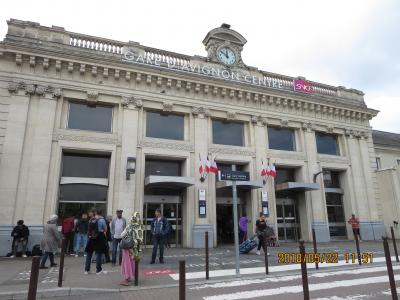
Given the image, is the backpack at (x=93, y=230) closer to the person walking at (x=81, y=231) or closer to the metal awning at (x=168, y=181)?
the person walking at (x=81, y=231)

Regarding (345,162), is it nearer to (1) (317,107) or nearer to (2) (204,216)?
(1) (317,107)

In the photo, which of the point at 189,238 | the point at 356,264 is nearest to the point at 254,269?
the point at 356,264

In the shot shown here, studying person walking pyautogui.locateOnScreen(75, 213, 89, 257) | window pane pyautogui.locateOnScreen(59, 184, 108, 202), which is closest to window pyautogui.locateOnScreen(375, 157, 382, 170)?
window pane pyautogui.locateOnScreen(59, 184, 108, 202)

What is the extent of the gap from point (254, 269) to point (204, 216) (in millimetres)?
6707

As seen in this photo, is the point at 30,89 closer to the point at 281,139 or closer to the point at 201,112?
the point at 201,112

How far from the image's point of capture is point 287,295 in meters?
6.26

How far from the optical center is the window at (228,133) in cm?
1800

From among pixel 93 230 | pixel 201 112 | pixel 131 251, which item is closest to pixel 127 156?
pixel 201 112

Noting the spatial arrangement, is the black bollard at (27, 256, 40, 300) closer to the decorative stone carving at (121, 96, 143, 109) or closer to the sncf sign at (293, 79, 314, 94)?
the decorative stone carving at (121, 96, 143, 109)

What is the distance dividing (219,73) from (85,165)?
31.2 feet

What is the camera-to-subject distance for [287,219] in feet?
62.2

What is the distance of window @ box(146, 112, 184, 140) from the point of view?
16.6 metres

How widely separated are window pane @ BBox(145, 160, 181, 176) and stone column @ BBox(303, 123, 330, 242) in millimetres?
8503

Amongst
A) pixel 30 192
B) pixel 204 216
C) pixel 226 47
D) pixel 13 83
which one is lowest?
pixel 204 216
